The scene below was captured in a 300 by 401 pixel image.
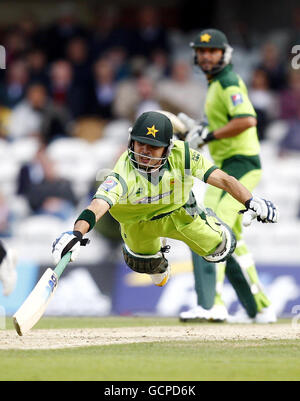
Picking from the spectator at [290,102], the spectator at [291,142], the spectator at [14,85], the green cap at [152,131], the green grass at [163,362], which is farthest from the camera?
the spectator at [14,85]

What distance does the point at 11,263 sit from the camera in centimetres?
909

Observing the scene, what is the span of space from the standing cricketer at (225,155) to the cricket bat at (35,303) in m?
2.55

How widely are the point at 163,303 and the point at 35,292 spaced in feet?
17.2

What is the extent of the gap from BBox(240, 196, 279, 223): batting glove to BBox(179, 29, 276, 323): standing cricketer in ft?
5.29

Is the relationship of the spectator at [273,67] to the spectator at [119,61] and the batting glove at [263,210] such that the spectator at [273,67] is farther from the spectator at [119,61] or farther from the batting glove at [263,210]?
the batting glove at [263,210]

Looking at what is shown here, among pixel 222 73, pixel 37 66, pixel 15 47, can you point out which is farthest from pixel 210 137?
pixel 15 47

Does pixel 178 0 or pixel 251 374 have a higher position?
pixel 178 0

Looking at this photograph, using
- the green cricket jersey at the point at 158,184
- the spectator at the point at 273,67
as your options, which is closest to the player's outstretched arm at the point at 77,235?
the green cricket jersey at the point at 158,184

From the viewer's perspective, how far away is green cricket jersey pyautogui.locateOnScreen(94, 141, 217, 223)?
22.4 ft

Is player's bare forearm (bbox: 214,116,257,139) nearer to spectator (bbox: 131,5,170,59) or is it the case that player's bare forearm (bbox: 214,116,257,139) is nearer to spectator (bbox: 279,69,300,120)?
spectator (bbox: 279,69,300,120)

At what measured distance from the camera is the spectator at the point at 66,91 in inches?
635

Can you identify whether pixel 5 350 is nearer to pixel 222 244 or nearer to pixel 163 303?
pixel 222 244

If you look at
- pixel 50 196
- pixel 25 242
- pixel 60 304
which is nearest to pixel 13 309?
pixel 60 304

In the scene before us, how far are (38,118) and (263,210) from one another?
9.49m
